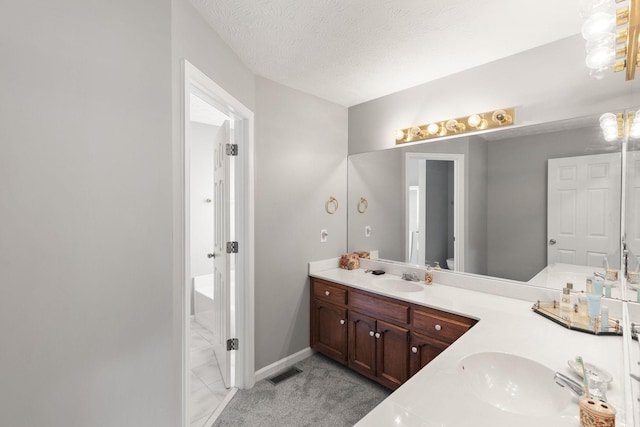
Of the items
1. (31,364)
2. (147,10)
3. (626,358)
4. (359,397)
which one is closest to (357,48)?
(147,10)

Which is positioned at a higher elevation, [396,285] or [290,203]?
[290,203]

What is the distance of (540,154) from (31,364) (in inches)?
103

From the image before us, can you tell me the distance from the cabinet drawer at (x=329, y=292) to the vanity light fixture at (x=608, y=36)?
200cm

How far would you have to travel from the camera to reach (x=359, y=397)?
2.07 metres

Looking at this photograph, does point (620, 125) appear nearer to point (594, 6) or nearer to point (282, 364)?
point (594, 6)

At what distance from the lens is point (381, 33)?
1.70 metres

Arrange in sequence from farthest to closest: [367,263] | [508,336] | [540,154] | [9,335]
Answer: [367,263] → [540,154] → [508,336] → [9,335]

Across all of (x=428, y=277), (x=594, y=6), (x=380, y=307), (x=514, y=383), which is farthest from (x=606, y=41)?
(x=380, y=307)

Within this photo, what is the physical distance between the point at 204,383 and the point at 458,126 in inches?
113

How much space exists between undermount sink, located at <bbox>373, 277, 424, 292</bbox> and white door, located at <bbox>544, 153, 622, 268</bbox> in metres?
0.93

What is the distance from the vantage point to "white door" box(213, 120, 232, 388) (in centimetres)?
222

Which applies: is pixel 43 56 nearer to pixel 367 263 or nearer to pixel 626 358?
pixel 626 358

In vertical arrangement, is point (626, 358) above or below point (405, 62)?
below

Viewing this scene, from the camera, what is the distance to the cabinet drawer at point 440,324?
1647 mm
